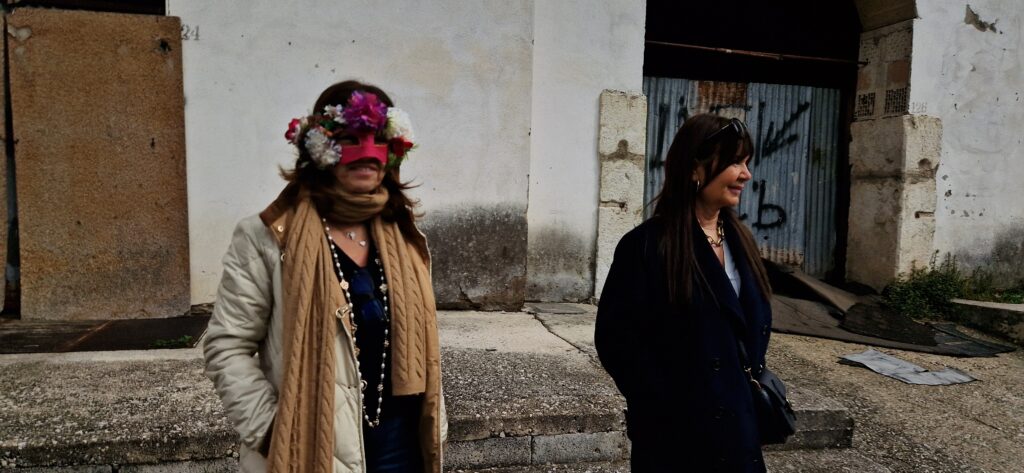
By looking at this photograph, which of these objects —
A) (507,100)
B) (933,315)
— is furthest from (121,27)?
(933,315)

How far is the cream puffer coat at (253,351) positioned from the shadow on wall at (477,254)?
10.5ft

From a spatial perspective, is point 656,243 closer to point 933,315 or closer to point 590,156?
point 590,156

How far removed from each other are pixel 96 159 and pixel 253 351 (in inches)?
134

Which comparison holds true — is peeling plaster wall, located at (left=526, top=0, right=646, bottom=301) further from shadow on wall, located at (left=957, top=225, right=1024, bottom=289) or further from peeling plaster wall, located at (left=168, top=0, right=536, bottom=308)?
shadow on wall, located at (left=957, top=225, right=1024, bottom=289)

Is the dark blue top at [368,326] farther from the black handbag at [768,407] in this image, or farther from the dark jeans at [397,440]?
the black handbag at [768,407]

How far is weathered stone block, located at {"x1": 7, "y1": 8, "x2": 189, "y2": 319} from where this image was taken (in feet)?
14.0

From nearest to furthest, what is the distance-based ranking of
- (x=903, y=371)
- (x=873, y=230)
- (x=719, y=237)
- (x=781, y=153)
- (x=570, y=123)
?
1. (x=719, y=237)
2. (x=903, y=371)
3. (x=570, y=123)
4. (x=873, y=230)
5. (x=781, y=153)

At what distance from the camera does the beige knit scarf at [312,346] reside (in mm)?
1633

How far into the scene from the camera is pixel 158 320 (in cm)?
448

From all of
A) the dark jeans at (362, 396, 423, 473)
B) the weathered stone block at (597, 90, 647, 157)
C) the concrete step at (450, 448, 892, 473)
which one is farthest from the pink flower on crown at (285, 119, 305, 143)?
the weathered stone block at (597, 90, 647, 157)

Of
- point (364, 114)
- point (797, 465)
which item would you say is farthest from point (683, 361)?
point (797, 465)

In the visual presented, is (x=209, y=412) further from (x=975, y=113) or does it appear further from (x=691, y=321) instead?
(x=975, y=113)

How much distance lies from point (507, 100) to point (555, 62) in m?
0.62

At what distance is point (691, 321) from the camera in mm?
1868
